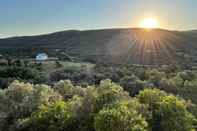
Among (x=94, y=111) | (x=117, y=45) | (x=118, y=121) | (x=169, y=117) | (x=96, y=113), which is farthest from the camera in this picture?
(x=117, y=45)

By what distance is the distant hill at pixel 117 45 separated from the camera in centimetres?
11806

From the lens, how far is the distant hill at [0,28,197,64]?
118m

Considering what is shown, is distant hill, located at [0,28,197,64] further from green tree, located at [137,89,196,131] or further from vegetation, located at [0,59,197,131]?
green tree, located at [137,89,196,131]

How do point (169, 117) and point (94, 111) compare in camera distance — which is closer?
point (169, 117)

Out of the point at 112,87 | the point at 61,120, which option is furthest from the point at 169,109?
the point at 61,120

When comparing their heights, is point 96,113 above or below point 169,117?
above

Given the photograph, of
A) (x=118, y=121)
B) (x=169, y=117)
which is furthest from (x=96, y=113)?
(x=169, y=117)

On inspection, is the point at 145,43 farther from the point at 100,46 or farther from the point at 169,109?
the point at 169,109

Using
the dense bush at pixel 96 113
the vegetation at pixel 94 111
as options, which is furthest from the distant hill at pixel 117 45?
the dense bush at pixel 96 113

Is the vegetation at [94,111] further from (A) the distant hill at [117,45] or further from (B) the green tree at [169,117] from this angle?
(A) the distant hill at [117,45]

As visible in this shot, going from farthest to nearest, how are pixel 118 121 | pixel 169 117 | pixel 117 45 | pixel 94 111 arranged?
pixel 117 45 < pixel 94 111 < pixel 169 117 < pixel 118 121

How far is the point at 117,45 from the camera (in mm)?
145250

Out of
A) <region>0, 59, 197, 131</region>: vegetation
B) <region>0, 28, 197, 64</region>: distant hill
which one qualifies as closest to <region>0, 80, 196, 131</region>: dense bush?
<region>0, 59, 197, 131</region>: vegetation

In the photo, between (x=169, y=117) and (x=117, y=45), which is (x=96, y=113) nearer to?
(x=169, y=117)
